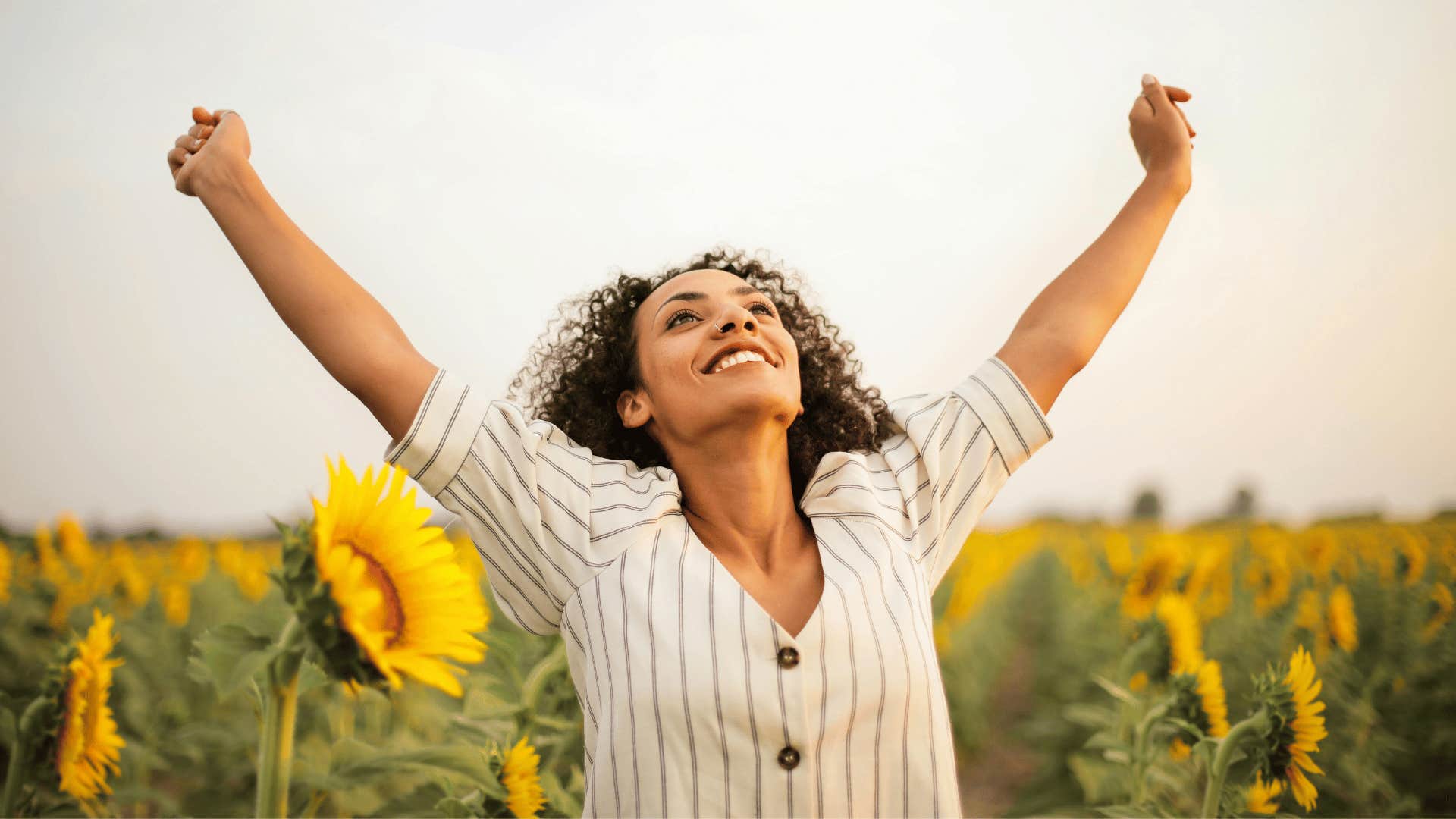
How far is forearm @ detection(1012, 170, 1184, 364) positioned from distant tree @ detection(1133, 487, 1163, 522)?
2750mm

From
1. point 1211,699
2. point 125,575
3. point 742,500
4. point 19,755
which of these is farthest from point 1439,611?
point 125,575

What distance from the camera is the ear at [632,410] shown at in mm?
1683

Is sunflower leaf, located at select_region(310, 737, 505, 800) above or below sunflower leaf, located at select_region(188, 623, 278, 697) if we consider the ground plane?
below

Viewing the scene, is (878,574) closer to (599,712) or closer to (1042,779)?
(599,712)

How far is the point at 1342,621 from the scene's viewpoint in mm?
3289

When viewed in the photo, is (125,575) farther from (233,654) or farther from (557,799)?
(233,654)

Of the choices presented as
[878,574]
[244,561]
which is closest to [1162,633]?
[878,574]

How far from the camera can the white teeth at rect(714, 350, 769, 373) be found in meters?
1.52

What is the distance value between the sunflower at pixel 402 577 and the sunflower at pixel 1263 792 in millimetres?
1629

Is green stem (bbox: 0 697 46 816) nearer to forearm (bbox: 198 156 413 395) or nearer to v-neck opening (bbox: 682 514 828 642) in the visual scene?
A: forearm (bbox: 198 156 413 395)

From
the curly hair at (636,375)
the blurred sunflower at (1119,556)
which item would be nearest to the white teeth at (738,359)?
the curly hair at (636,375)

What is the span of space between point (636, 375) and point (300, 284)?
0.63 m

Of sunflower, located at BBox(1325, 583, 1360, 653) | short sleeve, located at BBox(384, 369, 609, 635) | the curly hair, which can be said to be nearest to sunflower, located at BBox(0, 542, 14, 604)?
the curly hair

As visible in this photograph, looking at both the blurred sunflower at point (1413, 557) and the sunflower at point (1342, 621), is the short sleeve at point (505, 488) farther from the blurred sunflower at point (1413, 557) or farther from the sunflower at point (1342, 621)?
the blurred sunflower at point (1413, 557)
